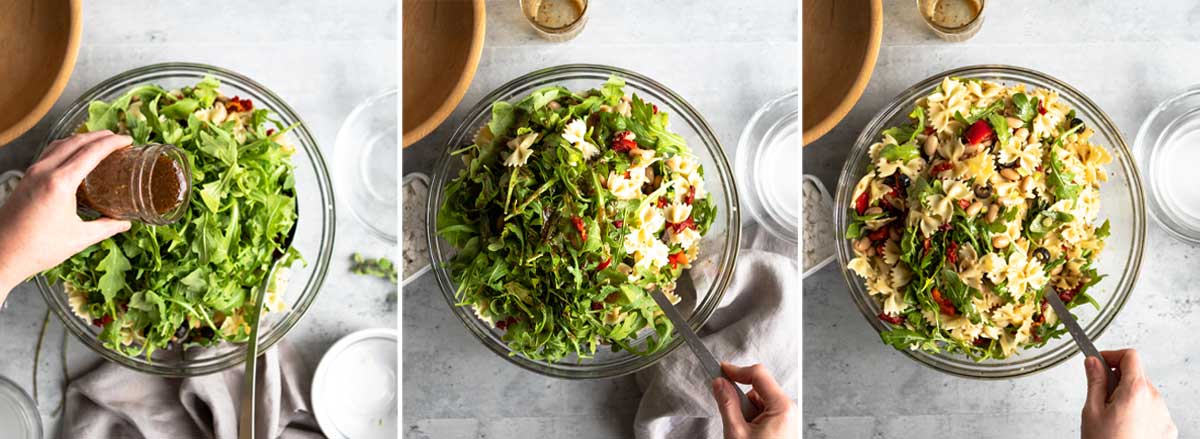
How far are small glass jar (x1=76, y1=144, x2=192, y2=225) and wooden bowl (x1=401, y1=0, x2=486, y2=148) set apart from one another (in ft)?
0.97

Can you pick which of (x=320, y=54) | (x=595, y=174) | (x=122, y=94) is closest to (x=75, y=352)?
(x=122, y=94)

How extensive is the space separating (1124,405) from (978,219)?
1.12ft

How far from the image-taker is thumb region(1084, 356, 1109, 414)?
93cm

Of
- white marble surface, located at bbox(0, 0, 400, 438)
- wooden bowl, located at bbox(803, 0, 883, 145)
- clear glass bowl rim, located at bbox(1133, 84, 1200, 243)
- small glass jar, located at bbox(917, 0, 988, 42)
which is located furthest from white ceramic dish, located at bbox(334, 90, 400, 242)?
clear glass bowl rim, located at bbox(1133, 84, 1200, 243)

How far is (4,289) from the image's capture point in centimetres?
89

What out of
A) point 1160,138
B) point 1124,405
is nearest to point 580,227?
point 1124,405

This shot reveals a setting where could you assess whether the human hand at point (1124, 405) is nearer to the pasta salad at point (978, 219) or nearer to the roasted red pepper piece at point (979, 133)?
the pasta salad at point (978, 219)

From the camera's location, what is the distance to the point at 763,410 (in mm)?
844

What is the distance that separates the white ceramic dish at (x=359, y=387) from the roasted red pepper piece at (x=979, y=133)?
0.77 m

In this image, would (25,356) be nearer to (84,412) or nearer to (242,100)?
(84,412)

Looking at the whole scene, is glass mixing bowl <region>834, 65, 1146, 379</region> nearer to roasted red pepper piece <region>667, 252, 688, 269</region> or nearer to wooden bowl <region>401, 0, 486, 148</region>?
roasted red pepper piece <region>667, 252, 688, 269</region>

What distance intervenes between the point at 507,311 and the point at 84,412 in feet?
2.10

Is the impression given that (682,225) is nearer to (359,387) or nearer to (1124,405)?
(359,387)

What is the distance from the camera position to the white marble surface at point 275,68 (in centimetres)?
80
